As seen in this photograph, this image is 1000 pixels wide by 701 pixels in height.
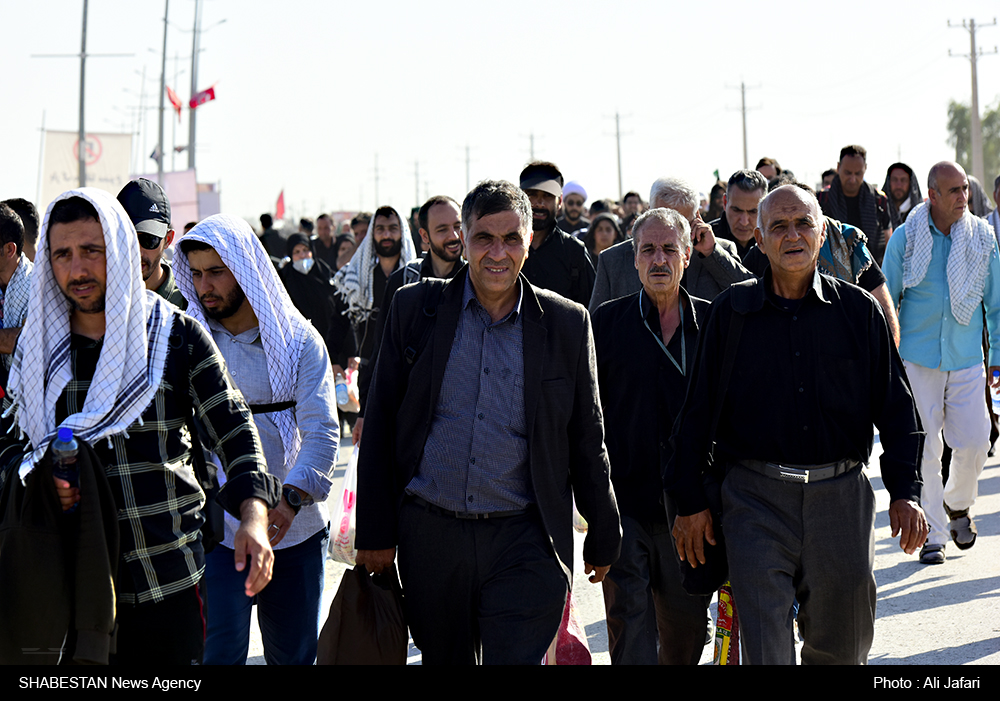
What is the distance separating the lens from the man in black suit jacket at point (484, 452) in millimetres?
3750

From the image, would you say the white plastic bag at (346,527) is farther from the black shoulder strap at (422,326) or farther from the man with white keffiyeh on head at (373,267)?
the man with white keffiyeh on head at (373,267)

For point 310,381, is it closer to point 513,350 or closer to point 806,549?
point 513,350

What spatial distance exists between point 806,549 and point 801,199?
1278mm

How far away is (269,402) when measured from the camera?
4160 mm

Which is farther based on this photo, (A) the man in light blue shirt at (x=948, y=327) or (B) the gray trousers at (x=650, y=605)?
(A) the man in light blue shirt at (x=948, y=327)


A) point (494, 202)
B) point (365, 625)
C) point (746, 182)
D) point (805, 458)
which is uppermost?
point (746, 182)

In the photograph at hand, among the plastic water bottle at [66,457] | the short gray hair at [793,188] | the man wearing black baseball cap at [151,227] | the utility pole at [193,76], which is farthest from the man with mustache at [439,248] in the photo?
the utility pole at [193,76]

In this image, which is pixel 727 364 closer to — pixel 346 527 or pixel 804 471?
pixel 804 471

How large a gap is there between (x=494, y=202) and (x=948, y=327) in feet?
14.0

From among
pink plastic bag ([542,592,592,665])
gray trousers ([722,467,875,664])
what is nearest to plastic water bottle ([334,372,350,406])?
pink plastic bag ([542,592,592,665])

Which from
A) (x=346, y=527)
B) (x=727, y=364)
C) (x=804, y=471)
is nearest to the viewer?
(x=804, y=471)

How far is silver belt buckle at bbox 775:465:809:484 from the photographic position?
3.95 metres

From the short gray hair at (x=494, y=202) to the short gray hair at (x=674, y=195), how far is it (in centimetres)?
226

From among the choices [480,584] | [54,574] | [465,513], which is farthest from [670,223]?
[54,574]
